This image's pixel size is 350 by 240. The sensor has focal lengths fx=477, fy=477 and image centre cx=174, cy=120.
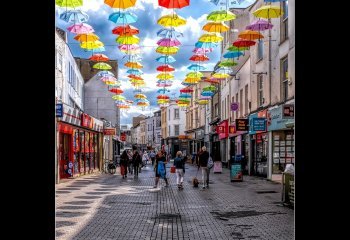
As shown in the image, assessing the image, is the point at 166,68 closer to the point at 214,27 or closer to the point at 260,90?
the point at 260,90

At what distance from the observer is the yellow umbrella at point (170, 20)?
16.6 meters

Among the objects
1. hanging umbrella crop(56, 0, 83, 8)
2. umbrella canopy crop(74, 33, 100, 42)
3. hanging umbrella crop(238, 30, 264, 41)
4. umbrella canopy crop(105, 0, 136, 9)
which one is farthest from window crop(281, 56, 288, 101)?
hanging umbrella crop(56, 0, 83, 8)

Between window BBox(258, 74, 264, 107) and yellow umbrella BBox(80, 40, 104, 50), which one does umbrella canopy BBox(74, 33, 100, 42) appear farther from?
window BBox(258, 74, 264, 107)

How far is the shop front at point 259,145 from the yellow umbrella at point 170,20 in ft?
31.9

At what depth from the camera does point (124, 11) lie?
16891mm

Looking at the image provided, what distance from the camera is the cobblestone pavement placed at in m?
A: 9.60

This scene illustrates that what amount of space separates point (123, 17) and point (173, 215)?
773 centimetres

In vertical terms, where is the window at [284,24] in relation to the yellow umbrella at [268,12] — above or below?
above

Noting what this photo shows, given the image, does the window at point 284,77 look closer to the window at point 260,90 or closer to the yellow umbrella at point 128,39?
the window at point 260,90

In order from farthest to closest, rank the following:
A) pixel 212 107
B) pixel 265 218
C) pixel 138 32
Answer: pixel 212 107, pixel 138 32, pixel 265 218

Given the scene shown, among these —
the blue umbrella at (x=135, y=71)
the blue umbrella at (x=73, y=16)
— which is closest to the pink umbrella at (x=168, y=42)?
the blue umbrella at (x=73, y=16)
